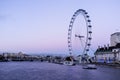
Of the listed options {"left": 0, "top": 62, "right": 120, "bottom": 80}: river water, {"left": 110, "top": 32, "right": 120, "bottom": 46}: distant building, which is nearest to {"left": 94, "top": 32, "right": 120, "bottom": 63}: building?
{"left": 110, "top": 32, "right": 120, "bottom": 46}: distant building

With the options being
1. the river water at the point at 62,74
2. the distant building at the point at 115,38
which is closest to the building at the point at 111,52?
the distant building at the point at 115,38

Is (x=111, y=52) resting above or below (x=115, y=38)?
below

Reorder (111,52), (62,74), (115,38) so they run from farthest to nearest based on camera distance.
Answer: (115,38) < (111,52) < (62,74)

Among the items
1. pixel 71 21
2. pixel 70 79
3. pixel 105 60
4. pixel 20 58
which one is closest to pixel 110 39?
pixel 105 60

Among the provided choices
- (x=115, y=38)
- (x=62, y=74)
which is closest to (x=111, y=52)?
(x=115, y=38)

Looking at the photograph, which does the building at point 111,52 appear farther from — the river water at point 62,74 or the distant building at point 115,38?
the river water at point 62,74

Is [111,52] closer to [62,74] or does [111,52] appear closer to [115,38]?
[115,38]

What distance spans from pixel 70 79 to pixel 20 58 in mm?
164345

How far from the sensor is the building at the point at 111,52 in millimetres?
79812

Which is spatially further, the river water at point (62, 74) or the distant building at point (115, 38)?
the distant building at point (115, 38)

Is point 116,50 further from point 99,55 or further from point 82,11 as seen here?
point 82,11

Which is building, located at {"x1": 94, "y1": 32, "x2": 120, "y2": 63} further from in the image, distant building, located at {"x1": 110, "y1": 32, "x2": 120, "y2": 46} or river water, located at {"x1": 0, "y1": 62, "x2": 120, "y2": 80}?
river water, located at {"x1": 0, "y1": 62, "x2": 120, "y2": 80}

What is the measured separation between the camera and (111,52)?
82.5 meters

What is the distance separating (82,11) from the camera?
6350cm
